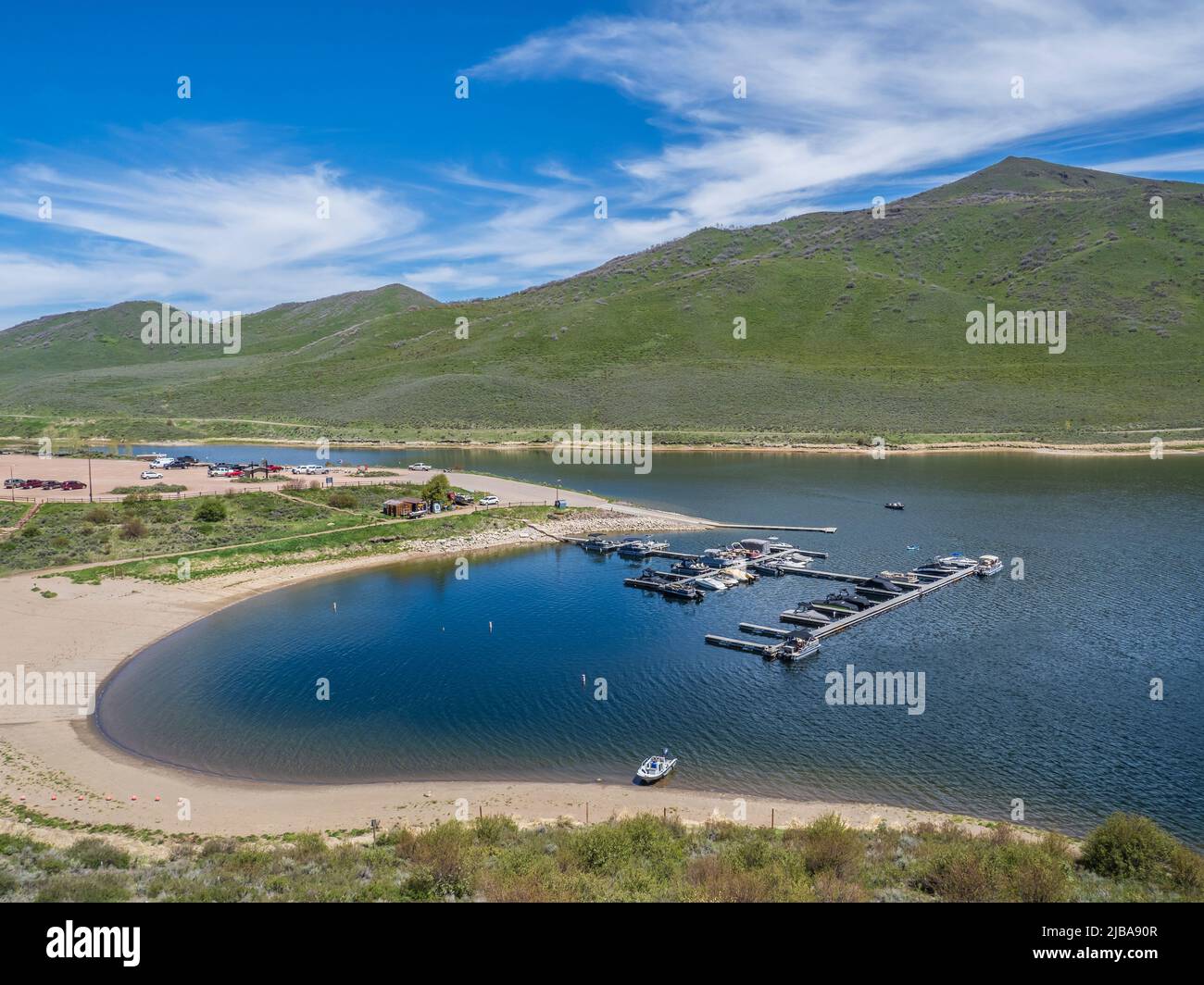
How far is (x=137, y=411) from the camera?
556ft

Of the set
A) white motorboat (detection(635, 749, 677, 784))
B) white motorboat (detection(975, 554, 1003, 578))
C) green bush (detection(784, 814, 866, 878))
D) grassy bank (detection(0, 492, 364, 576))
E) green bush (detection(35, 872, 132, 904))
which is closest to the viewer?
green bush (detection(35, 872, 132, 904))

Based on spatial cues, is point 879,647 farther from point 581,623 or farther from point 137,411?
point 137,411

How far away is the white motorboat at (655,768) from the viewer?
2483 cm

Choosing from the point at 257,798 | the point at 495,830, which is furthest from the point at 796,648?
the point at 257,798

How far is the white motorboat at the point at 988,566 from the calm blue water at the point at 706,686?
1284 millimetres

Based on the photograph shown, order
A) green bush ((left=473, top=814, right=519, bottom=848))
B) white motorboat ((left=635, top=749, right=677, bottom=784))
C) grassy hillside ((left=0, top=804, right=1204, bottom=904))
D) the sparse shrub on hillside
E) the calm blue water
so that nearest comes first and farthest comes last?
grassy hillside ((left=0, top=804, right=1204, bottom=904))
green bush ((left=473, top=814, right=519, bottom=848))
white motorboat ((left=635, top=749, right=677, bottom=784))
the calm blue water
the sparse shrub on hillside

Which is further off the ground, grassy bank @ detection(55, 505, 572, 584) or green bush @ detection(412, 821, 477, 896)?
grassy bank @ detection(55, 505, 572, 584)

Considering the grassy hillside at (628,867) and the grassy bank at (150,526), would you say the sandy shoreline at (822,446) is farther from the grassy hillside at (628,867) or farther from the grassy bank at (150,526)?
the grassy hillside at (628,867)

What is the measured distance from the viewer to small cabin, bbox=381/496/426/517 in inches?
2571

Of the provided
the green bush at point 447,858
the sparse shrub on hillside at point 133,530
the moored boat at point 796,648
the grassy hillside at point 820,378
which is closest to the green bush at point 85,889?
the green bush at point 447,858

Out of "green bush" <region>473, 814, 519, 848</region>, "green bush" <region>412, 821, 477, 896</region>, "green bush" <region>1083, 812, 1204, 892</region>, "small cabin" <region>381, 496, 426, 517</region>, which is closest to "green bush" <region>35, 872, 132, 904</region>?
"green bush" <region>412, 821, 477, 896</region>

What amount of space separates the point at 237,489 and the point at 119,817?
56.9m

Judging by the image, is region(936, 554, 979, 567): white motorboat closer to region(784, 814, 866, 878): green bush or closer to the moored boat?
the moored boat

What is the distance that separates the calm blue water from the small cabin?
38.8 ft
